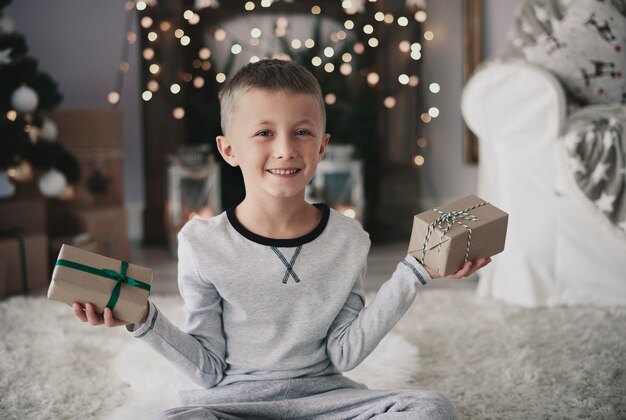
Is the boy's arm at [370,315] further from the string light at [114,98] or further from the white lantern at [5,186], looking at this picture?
the string light at [114,98]

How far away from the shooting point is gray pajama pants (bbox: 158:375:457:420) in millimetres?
1037

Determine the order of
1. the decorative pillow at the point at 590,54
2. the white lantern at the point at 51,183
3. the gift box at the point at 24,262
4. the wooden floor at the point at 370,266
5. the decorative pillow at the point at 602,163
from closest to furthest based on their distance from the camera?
the decorative pillow at the point at 602,163, the decorative pillow at the point at 590,54, the gift box at the point at 24,262, the wooden floor at the point at 370,266, the white lantern at the point at 51,183

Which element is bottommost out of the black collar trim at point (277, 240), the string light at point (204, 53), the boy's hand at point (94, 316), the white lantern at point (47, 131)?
the white lantern at point (47, 131)

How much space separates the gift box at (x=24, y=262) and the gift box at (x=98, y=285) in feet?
5.16

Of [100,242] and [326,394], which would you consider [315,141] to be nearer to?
[326,394]

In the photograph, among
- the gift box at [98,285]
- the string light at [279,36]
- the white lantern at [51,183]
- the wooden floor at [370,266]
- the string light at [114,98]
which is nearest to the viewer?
the gift box at [98,285]

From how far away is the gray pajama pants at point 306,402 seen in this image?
3.40 ft

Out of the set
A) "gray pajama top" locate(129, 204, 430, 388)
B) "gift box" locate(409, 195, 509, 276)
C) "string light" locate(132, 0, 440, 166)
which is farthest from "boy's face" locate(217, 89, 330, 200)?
"string light" locate(132, 0, 440, 166)

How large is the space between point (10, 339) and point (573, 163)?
166cm

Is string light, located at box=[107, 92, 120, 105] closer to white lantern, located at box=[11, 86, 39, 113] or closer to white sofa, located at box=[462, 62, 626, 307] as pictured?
white lantern, located at box=[11, 86, 39, 113]

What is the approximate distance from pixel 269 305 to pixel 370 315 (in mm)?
163

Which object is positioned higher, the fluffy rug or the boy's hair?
the boy's hair

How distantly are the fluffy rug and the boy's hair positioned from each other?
2.13 feet

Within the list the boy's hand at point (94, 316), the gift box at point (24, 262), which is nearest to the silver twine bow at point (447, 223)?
the boy's hand at point (94, 316)
